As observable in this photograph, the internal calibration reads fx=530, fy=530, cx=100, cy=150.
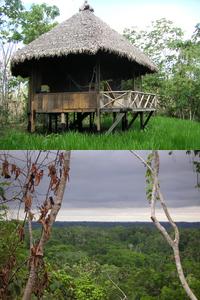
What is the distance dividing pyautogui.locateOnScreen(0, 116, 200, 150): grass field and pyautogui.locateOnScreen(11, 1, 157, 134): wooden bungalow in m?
0.04

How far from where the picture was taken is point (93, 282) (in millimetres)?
3346

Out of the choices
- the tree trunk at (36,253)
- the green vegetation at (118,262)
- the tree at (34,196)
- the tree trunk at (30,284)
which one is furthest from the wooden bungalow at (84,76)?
the green vegetation at (118,262)

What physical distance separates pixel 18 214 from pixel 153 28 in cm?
141

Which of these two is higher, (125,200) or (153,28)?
(153,28)

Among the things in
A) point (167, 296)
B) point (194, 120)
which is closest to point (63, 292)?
point (167, 296)

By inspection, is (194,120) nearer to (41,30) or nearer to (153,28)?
(153,28)

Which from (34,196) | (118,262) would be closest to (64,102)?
(34,196)

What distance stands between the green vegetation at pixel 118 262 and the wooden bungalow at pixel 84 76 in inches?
44.6

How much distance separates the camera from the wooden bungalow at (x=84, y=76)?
2328 millimetres

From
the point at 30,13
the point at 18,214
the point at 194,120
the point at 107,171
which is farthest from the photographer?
the point at 107,171

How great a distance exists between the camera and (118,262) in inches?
137

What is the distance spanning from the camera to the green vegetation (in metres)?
3.31

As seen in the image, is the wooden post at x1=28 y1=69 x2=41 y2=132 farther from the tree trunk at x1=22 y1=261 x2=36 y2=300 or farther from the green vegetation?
the green vegetation

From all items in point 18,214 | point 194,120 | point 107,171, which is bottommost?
point 18,214
